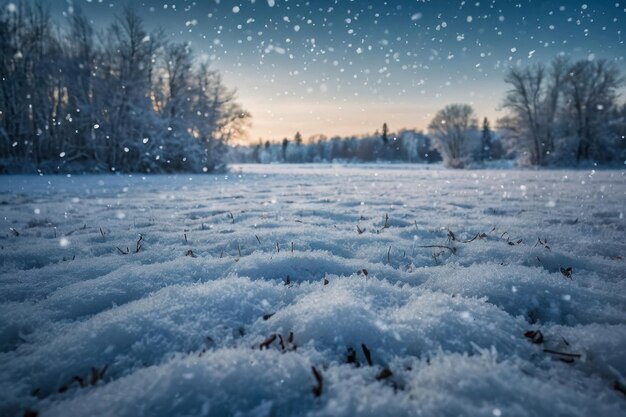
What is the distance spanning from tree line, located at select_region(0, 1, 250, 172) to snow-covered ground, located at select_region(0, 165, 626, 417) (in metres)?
16.5

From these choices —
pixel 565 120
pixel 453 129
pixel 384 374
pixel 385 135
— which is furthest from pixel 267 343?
pixel 385 135

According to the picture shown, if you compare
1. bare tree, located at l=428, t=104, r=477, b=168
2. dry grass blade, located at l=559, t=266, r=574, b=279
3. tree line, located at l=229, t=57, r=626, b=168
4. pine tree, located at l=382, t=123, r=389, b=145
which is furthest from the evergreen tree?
dry grass blade, located at l=559, t=266, r=574, b=279

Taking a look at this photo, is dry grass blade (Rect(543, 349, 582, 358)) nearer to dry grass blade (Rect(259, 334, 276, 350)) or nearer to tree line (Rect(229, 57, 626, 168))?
dry grass blade (Rect(259, 334, 276, 350))

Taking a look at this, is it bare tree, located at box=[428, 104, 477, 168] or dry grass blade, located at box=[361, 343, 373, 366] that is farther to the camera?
bare tree, located at box=[428, 104, 477, 168]

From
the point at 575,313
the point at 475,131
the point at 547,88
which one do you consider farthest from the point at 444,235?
the point at 475,131

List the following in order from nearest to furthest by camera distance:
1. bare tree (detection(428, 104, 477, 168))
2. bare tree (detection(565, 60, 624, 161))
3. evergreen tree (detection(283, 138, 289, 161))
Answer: bare tree (detection(565, 60, 624, 161))
bare tree (detection(428, 104, 477, 168))
evergreen tree (detection(283, 138, 289, 161))

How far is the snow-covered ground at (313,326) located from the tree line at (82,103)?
1653 cm

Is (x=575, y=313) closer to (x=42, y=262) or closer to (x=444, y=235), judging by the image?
(x=444, y=235)

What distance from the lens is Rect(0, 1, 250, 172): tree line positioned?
16250 millimetres

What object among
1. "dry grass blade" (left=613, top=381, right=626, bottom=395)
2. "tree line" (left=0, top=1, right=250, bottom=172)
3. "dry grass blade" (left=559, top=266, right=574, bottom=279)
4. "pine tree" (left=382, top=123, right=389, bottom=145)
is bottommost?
"dry grass blade" (left=613, top=381, right=626, bottom=395)

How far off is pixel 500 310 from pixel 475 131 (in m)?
51.2

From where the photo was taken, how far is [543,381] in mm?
914

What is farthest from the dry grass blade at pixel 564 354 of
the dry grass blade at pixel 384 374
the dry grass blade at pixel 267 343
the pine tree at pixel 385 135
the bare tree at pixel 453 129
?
the pine tree at pixel 385 135

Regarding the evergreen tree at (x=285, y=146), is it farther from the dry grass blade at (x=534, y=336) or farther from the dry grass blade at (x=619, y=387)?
the dry grass blade at (x=619, y=387)
